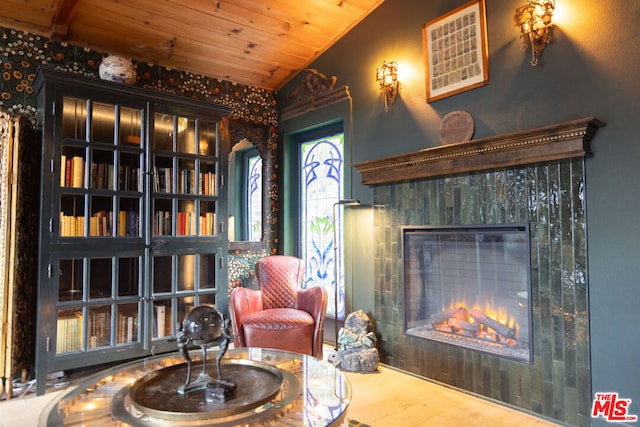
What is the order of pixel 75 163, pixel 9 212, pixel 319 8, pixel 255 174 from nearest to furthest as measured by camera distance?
1. pixel 9 212
2. pixel 75 163
3. pixel 319 8
4. pixel 255 174

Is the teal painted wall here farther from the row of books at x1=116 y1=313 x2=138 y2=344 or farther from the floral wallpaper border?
the row of books at x1=116 y1=313 x2=138 y2=344

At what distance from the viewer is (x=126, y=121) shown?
130 inches

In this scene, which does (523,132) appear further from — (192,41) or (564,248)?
(192,41)

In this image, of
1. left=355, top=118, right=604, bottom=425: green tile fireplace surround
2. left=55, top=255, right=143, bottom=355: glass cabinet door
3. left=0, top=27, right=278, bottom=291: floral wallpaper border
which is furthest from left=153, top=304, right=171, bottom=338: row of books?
left=355, top=118, right=604, bottom=425: green tile fireplace surround

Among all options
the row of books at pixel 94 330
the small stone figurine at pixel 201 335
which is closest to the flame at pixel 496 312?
the small stone figurine at pixel 201 335

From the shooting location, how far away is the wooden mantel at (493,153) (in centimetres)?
230

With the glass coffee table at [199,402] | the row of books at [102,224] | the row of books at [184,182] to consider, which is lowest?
the glass coffee table at [199,402]

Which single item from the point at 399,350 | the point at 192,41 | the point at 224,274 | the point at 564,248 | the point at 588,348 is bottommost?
the point at 399,350

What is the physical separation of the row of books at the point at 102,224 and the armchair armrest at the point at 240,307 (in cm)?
94

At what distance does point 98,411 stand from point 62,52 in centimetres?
310

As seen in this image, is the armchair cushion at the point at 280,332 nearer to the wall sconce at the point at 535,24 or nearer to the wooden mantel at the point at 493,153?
the wooden mantel at the point at 493,153

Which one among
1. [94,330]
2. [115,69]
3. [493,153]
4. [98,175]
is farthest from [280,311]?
[115,69]

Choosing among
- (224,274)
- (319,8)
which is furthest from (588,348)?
(319,8)

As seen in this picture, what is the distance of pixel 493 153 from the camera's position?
8.73 feet
